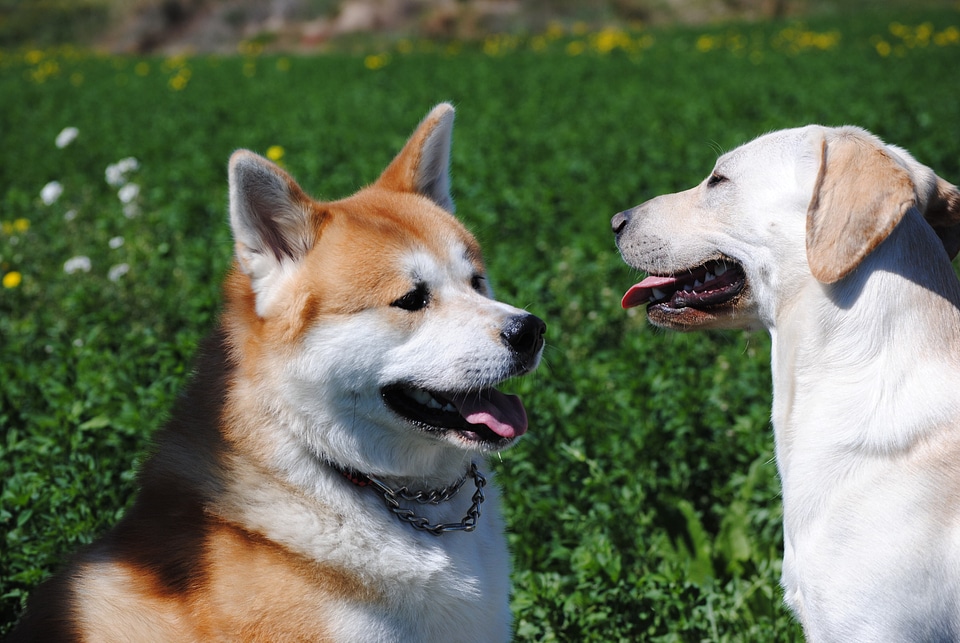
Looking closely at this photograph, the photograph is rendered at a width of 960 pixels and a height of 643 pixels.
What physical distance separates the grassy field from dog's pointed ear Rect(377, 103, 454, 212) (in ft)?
2.86

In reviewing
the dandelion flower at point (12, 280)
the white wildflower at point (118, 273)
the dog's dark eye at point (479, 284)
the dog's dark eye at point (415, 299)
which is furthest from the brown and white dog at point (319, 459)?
the dandelion flower at point (12, 280)

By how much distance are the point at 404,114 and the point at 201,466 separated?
31.5 feet

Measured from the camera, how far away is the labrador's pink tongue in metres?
2.88

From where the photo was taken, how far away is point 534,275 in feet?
20.2

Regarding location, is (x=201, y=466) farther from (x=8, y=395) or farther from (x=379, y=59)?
(x=379, y=59)

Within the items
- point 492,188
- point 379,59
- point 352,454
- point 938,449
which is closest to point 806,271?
point 938,449

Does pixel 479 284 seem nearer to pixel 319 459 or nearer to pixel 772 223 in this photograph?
pixel 319 459

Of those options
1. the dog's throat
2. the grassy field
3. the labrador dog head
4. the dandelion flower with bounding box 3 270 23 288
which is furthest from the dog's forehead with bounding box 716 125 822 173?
the dandelion flower with bounding box 3 270 23 288

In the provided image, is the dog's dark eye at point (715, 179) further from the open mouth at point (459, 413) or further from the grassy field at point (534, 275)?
the grassy field at point (534, 275)

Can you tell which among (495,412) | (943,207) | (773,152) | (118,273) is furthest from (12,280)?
(943,207)

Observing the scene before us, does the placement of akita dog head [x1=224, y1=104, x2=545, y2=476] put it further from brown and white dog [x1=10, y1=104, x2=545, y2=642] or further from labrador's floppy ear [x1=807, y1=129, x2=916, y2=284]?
labrador's floppy ear [x1=807, y1=129, x2=916, y2=284]

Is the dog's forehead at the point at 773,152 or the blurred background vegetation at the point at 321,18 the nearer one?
the dog's forehead at the point at 773,152

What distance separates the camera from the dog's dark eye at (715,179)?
3.26 metres

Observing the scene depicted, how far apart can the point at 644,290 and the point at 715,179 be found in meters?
0.51
